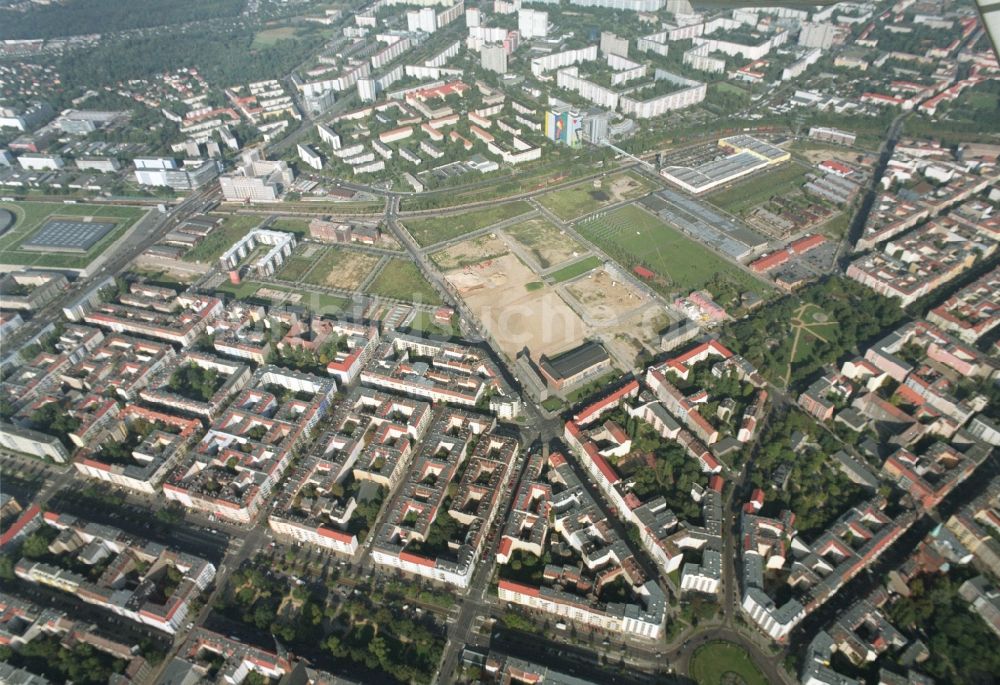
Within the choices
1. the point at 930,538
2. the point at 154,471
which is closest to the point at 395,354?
the point at 154,471

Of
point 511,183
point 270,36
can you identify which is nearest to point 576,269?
point 511,183

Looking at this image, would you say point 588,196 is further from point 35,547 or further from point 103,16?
point 103,16

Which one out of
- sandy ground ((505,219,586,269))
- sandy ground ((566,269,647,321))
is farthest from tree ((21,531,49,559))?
sandy ground ((505,219,586,269))

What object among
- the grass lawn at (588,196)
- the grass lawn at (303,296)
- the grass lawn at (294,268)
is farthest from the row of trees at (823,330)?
the grass lawn at (294,268)

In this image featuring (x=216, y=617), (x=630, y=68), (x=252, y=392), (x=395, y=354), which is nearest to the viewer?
(x=216, y=617)

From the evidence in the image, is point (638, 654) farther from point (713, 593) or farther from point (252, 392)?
point (252, 392)

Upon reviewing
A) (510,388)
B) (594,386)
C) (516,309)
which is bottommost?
(594,386)
